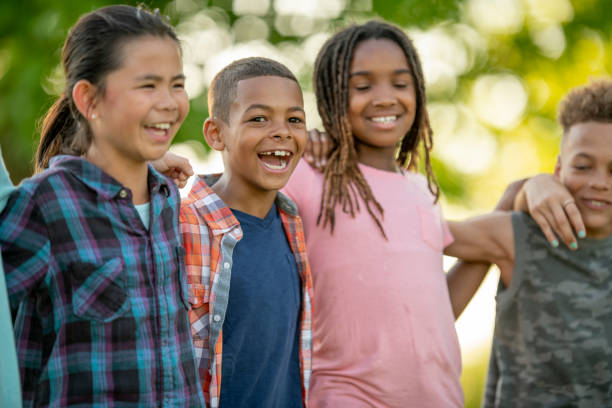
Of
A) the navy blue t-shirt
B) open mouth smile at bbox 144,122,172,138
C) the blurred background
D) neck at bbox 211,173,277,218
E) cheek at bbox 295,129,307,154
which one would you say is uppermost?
the blurred background

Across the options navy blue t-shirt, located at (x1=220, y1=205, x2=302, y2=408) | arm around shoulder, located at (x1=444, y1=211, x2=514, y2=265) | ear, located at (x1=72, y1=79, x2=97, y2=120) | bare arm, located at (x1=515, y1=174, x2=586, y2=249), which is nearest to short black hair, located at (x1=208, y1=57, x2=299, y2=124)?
navy blue t-shirt, located at (x1=220, y1=205, x2=302, y2=408)

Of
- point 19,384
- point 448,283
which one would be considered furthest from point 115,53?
point 448,283

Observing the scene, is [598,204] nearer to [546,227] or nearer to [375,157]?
[546,227]

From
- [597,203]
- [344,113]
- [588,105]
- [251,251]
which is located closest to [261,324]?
[251,251]

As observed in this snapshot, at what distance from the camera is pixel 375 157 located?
3.01 metres

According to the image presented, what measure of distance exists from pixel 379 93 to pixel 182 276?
1.19 m

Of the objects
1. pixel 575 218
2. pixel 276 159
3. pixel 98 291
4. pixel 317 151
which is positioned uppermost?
pixel 317 151

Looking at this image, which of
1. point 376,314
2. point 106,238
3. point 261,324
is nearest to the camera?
point 106,238

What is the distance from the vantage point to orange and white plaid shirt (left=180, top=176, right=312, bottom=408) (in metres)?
2.24

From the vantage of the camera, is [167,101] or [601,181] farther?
[601,181]

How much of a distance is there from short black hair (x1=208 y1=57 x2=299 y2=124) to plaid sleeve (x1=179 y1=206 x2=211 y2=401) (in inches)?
17.2

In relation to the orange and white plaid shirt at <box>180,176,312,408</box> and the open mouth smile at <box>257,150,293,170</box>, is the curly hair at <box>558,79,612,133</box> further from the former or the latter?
the orange and white plaid shirt at <box>180,176,312,408</box>

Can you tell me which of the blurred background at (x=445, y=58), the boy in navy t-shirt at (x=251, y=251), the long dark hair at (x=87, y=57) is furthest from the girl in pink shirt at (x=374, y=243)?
the blurred background at (x=445, y=58)

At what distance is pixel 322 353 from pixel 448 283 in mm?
772
